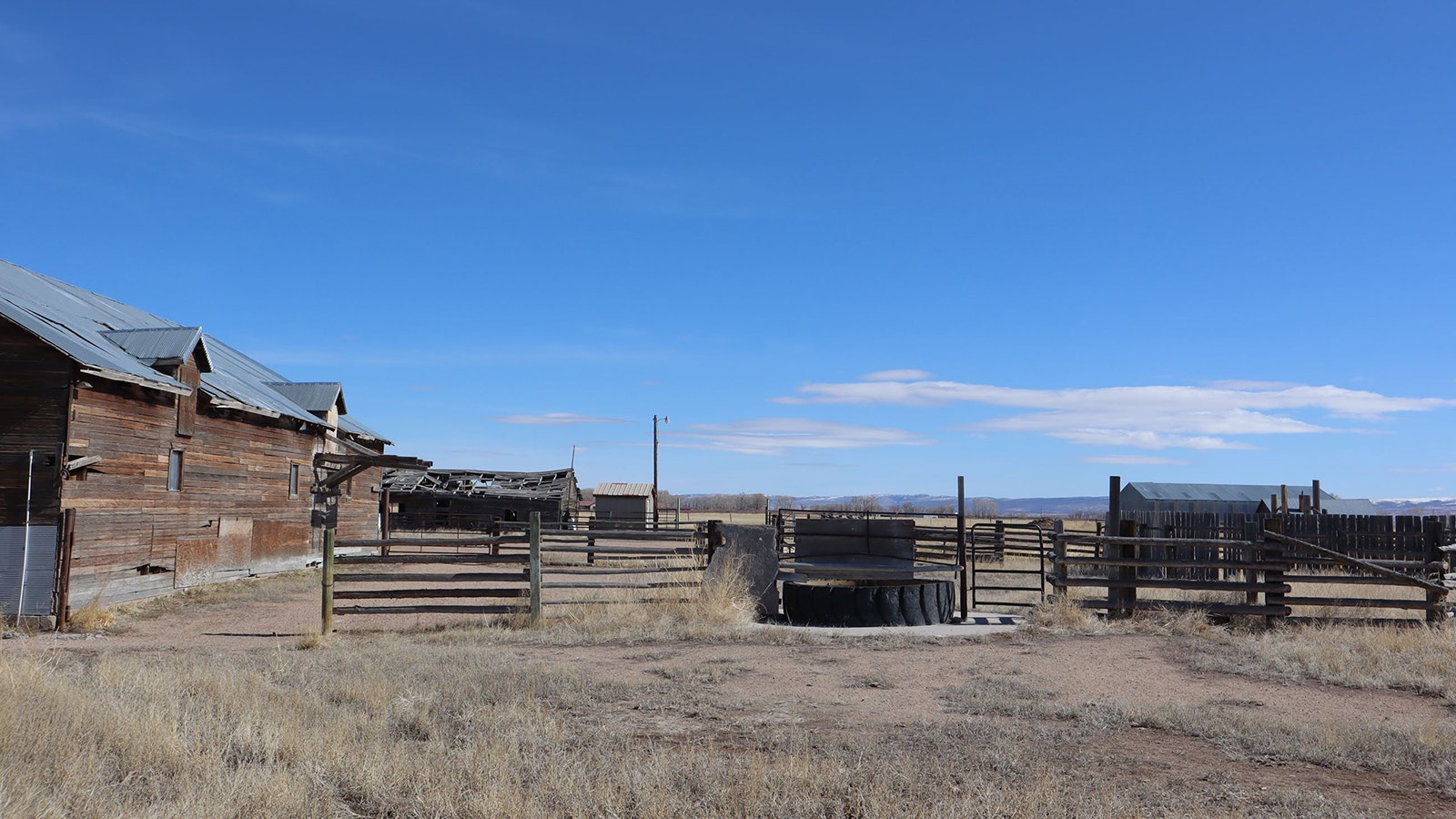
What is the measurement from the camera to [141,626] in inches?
644

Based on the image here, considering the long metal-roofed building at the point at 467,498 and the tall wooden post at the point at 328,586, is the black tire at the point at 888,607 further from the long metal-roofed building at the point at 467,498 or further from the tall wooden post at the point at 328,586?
the long metal-roofed building at the point at 467,498

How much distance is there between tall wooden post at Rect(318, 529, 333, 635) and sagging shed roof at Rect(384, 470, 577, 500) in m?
33.0

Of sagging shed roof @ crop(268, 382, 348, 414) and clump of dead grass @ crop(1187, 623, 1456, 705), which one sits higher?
sagging shed roof @ crop(268, 382, 348, 414)

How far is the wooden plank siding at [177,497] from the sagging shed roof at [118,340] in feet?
1.61

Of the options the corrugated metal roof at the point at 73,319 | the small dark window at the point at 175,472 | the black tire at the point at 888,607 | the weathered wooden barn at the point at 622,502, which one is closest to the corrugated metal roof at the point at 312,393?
the corrugated metal roof at the point at 73,319

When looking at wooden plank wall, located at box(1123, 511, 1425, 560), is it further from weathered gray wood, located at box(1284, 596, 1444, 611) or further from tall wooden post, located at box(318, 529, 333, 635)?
tall wooden post, located at box(318, 529, 333, 635)

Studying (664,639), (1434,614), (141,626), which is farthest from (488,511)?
(1434,614)

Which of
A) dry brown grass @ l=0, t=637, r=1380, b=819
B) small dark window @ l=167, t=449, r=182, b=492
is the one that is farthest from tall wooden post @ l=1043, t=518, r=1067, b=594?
small dark window @ l=167, t=449, r=182, b=492

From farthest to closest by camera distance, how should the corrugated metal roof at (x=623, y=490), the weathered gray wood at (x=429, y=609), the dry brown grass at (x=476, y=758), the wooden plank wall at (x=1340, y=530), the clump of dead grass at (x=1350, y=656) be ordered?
the corrugated metal roof at (x=623, y=490)
the wooden plank wall at (x=1340, y=530)
the weathered gray wood at (x=429, y=609)
the clump of dead grass at (x=1350, y=656)
the dry brown grass at (x=476, y=758)

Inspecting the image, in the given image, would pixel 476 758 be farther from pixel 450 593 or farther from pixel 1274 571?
pixel 1274 571

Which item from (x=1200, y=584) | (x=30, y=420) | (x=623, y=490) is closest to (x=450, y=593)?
(x=30, y=420)

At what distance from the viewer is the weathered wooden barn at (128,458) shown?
15.8m

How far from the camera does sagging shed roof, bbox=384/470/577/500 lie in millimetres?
48469

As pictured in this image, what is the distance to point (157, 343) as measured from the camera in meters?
19.6
